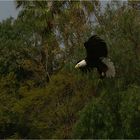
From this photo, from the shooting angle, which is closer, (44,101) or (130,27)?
(130,27)

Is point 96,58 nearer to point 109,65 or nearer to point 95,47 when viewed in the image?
point 95,47

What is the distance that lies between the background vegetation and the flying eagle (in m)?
6.07

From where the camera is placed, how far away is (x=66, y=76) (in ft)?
101

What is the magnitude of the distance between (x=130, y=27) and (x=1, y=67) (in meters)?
12.5

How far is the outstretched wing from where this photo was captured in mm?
16312

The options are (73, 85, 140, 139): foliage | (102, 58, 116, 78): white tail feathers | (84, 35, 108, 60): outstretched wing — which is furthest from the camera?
(73, 85, 140, 139): foliage

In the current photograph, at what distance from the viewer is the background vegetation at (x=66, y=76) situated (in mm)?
25969

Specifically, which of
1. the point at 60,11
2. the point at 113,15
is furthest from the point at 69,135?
the point at 60,11

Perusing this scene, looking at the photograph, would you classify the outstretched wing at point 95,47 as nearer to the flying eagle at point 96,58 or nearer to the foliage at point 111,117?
the flying eagle at point 96,58

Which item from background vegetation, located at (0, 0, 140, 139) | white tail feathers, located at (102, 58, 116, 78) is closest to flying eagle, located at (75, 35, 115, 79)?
white tail feathers, located at (102, 58, 116, 78)

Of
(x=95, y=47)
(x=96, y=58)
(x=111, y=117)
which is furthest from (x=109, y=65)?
(x=111, y=117)

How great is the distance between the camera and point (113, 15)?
28.5 m

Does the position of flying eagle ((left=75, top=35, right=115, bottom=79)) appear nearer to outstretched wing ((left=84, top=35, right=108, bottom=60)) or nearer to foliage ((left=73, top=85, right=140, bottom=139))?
outstretched wing ((left=84, top=35, right=108, bottom=60))

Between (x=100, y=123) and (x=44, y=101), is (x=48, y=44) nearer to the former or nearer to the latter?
(x=44, y=101)
